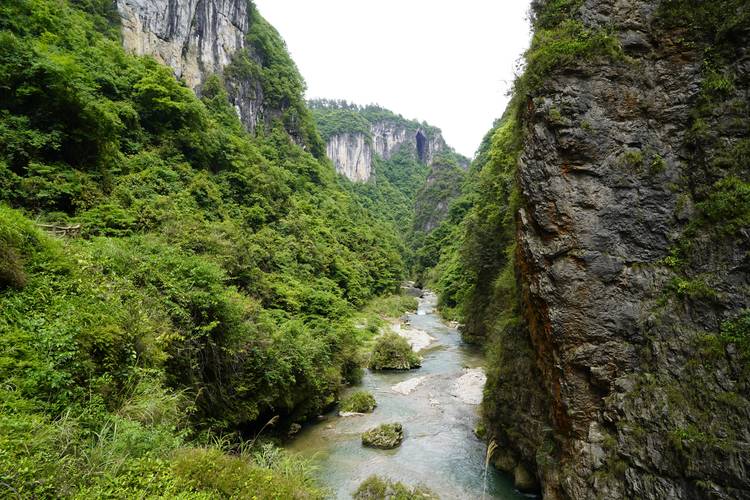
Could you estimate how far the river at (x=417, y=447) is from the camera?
→ 11500mm

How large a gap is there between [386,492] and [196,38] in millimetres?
50014

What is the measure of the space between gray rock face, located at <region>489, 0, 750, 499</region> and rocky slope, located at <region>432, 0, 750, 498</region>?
3cm

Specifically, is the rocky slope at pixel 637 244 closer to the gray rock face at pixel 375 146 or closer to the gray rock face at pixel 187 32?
the gray rock face at pixel 187 32

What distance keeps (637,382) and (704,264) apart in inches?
117

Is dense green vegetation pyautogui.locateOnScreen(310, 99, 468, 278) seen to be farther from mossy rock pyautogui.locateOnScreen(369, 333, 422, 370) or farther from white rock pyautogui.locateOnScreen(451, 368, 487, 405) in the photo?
white rock pyautogui.locateOnScreen(451, 368, 487, 405)

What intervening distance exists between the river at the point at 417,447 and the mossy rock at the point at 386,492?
55 centimetres

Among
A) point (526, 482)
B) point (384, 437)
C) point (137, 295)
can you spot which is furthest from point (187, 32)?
point (526, 482)

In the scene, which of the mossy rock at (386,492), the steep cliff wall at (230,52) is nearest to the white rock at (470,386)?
the mossy rock at (386,492)

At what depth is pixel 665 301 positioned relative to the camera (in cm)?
834

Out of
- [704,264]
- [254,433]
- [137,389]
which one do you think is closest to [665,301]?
[704,264]

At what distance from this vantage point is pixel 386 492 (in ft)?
33.7

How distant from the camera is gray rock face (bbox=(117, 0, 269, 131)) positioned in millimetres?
35125

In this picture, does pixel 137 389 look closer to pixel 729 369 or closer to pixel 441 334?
pixel 729 369

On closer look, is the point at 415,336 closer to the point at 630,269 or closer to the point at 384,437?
the point at 384,437
